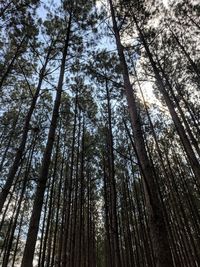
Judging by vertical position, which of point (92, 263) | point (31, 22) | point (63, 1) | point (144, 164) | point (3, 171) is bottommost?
point (144, 164)

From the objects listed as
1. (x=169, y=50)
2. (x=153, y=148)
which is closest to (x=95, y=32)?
(x=169, y=50)

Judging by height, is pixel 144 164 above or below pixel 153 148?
below

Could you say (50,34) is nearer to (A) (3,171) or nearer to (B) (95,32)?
(B) (95,32)

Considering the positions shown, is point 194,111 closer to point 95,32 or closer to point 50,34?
point 95,32

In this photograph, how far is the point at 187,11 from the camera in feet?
36.8

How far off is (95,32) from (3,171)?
9.85 meters

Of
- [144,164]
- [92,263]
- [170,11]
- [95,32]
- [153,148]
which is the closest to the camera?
[144,164]

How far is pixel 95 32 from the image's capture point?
782cm

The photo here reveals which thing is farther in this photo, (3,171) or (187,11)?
(3,171)

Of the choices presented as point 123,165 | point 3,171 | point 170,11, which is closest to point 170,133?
point 123,165

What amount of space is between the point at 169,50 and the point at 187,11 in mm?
2817

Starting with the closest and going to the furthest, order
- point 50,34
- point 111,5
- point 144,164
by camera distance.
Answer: point 144,164 → point 111,5 → point 50,34

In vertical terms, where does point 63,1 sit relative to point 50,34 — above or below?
above

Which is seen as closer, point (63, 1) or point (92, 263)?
point (63, 1)
